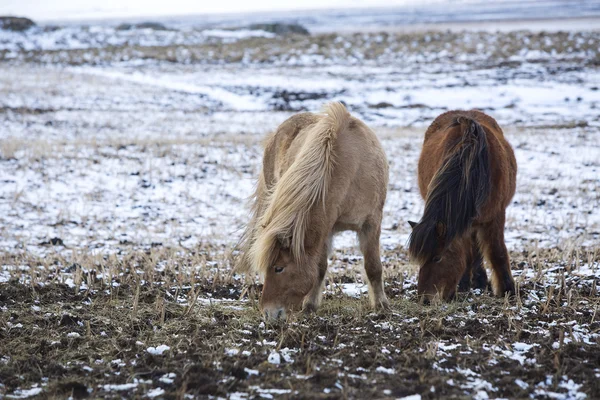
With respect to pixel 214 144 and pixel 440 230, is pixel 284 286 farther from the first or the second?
pixel 214 144

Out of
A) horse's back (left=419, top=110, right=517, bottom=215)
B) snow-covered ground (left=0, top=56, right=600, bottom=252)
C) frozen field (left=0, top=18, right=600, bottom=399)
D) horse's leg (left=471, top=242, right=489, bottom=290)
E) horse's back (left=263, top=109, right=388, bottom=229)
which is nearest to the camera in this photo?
frozen field (left=0, top=18, right=600, bottom=399)

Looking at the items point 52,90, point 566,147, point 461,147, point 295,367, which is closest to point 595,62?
point 566,147

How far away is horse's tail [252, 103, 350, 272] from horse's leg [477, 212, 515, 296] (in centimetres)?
162

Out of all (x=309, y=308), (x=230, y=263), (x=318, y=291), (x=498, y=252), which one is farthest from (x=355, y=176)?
(x=230, y=263)

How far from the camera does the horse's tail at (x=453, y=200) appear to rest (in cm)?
509

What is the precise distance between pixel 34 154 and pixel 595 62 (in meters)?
24.8

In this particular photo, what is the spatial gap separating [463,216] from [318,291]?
56.3 inches

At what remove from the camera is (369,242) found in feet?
17.4

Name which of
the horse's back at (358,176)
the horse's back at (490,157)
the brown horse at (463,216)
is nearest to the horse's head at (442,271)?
the brown horse at (463,216)

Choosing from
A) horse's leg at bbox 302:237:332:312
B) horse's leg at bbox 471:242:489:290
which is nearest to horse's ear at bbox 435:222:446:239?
horse's leg at bbox 302:237:332:312

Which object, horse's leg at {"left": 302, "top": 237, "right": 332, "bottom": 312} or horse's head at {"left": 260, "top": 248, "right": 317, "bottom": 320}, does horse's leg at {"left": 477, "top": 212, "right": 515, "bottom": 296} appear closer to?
horse's leg at {"left": 302, "top": 237, "right": 332, "bottom": 312}

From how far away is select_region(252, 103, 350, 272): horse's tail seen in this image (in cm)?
459

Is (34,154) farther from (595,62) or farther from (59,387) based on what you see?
(595,62)

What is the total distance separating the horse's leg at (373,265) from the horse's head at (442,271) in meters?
0.35
